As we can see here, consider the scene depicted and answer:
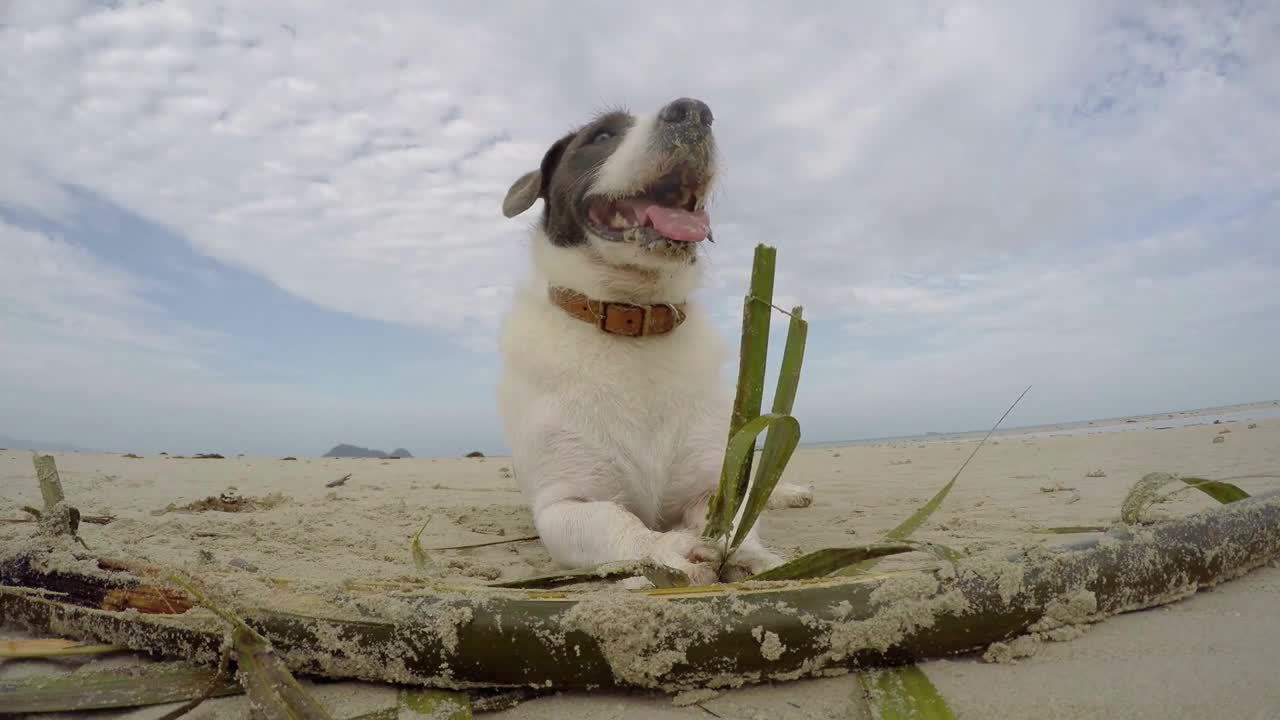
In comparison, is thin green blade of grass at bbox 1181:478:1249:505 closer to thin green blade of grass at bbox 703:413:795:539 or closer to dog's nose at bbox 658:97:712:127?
thin green blade of grass at bbox 703:413:795:539

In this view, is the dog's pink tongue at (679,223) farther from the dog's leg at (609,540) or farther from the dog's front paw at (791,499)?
the dog's front paw at (791,499)

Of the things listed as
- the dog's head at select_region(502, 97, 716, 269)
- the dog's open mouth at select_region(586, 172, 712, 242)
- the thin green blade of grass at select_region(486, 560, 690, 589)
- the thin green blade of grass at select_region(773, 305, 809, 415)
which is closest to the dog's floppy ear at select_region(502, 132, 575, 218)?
the dog's head at select_region(502, 97, 716, 269)

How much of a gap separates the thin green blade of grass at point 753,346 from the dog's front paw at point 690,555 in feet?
0.80

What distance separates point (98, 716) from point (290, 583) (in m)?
0.32

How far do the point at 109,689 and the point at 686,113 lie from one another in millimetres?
2418

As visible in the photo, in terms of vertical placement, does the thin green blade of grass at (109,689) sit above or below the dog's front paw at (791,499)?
above

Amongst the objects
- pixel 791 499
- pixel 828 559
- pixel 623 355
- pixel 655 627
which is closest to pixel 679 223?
pixel 623 355

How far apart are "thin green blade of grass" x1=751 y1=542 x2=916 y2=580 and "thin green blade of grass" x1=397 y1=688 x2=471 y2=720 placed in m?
0.59

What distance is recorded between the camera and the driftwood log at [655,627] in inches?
41.9

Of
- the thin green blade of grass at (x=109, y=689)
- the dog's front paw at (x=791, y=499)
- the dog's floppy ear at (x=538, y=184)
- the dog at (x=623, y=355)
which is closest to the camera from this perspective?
the thin green blade of grass at (x=109, y=689)

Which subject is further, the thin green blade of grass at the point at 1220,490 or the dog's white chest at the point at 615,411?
the dog's white chest at the point at 615,411

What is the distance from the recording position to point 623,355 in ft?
8.13

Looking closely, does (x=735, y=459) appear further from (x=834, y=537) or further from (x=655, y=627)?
(x=834, y=537)

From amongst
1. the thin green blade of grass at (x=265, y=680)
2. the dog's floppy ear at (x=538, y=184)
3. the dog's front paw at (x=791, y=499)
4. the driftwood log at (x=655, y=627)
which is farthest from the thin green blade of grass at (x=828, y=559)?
the dog's front paw at (x=791, y=499)
